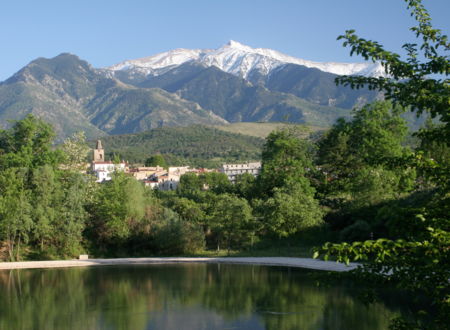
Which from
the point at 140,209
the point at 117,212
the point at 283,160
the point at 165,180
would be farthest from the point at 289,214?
the point at 165,180

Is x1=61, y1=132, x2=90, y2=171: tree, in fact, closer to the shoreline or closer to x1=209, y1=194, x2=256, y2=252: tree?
the shoreline

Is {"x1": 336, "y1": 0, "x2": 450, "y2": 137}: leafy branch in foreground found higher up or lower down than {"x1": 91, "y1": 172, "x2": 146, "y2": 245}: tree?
higher up

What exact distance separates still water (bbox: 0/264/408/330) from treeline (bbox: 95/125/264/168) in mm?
114735

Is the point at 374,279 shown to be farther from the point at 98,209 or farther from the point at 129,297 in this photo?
the point at 98,209

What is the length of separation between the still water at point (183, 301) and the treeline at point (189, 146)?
11474 centimetres

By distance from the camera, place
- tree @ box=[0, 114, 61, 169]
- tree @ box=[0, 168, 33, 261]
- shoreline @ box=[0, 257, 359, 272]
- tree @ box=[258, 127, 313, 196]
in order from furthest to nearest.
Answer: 1. tree @ box=[258, 127, 313, 196]
2. tree @ box=[0, 114, 61, 169]
3. tree @ box=[0, 168, 33, 261]
4. shoreline @ box=[0, 257, 359, 272]

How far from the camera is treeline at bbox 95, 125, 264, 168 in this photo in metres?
146

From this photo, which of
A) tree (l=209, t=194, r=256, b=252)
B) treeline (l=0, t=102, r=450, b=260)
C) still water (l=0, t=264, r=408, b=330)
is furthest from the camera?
tree (l=209, t=194, r=256, b=252)

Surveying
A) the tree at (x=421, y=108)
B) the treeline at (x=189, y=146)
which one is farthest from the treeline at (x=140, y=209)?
the treeline at (x=189, y=146)

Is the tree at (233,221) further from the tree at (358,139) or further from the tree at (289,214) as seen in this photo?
the tree at (358,139)

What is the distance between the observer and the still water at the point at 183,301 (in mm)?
14336

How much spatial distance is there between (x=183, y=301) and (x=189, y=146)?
146627mm

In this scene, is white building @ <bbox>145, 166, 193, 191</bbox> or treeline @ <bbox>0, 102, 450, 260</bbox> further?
white building @ <bbox>145, 166, 193, 191</bbox>

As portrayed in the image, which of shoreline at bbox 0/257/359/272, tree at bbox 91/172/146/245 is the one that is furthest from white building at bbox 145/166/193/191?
shoreline at bbox 0/257/359/272
